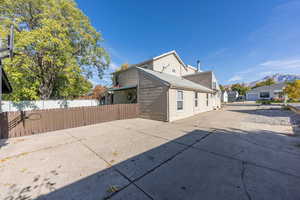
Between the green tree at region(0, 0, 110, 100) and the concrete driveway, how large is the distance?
5.77 m

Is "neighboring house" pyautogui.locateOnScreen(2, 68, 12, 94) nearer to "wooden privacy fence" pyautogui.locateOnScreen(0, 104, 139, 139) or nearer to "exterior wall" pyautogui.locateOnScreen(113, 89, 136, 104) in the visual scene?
"wooden privacy fence" pyautogui.locateOnScreen(0, 104, 139, 139)

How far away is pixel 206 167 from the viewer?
2574mm

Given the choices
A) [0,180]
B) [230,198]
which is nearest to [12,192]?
[0,180]

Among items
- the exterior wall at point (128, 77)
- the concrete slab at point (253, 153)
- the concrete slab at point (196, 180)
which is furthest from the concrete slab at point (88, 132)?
the exterior wall at point (128, 77)

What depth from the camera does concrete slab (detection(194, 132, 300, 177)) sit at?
8.65 ft

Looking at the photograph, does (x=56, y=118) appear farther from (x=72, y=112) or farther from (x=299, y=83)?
(x=299, y=83)

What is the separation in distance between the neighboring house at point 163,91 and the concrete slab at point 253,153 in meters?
3.86

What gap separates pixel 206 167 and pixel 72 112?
725 cm

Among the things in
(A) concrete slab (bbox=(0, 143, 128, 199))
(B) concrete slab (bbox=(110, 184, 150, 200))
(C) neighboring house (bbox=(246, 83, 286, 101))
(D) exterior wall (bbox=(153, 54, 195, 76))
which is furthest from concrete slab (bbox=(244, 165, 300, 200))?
(C) neighboring house (bbox=(246, 83, 286, 101))

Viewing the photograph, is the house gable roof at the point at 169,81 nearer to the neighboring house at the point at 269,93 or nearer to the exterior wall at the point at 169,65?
the exterior wall at the point at 169,65

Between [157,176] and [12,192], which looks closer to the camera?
[12,192]

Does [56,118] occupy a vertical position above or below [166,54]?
below

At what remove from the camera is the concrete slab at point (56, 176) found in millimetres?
1909

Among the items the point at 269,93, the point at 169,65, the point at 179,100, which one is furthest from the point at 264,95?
the point at 179,100
